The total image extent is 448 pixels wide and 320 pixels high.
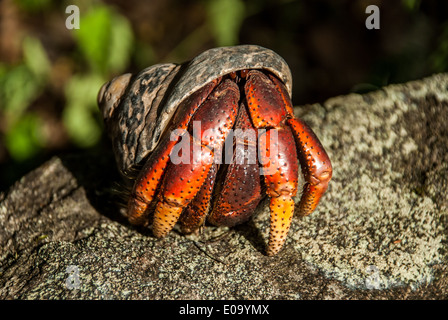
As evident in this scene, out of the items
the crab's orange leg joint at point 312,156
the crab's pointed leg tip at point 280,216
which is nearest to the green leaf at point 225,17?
the crab's orange leg joint at point 312,156

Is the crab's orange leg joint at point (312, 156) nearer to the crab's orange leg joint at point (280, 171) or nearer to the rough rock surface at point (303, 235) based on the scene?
the crab's orange leg joint at point (280, 171)

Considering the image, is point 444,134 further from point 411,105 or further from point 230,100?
point 230,100

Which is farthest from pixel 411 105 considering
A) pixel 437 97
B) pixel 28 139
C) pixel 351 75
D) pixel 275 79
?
pixel 28 139

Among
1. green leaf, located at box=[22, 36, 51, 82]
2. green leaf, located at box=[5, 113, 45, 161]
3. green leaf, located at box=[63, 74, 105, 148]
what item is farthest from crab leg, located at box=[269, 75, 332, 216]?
green leaf, located at box=[22, 36, 51, 82]

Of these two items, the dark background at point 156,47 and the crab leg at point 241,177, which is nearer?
the crab leg at point 241,177

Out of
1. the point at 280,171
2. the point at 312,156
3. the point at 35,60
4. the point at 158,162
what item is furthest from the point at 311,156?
the point at 35,60

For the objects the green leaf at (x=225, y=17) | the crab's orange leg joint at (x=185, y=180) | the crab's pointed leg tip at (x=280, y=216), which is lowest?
the crab's pointed leg tip at (x=280, y=216)

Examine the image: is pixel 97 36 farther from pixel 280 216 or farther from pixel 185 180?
pixel 280 216

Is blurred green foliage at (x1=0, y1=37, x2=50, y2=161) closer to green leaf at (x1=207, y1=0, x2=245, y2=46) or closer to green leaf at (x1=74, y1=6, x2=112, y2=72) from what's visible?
green leaf at (x1=74, y1=6, x2=112, y2=72)
